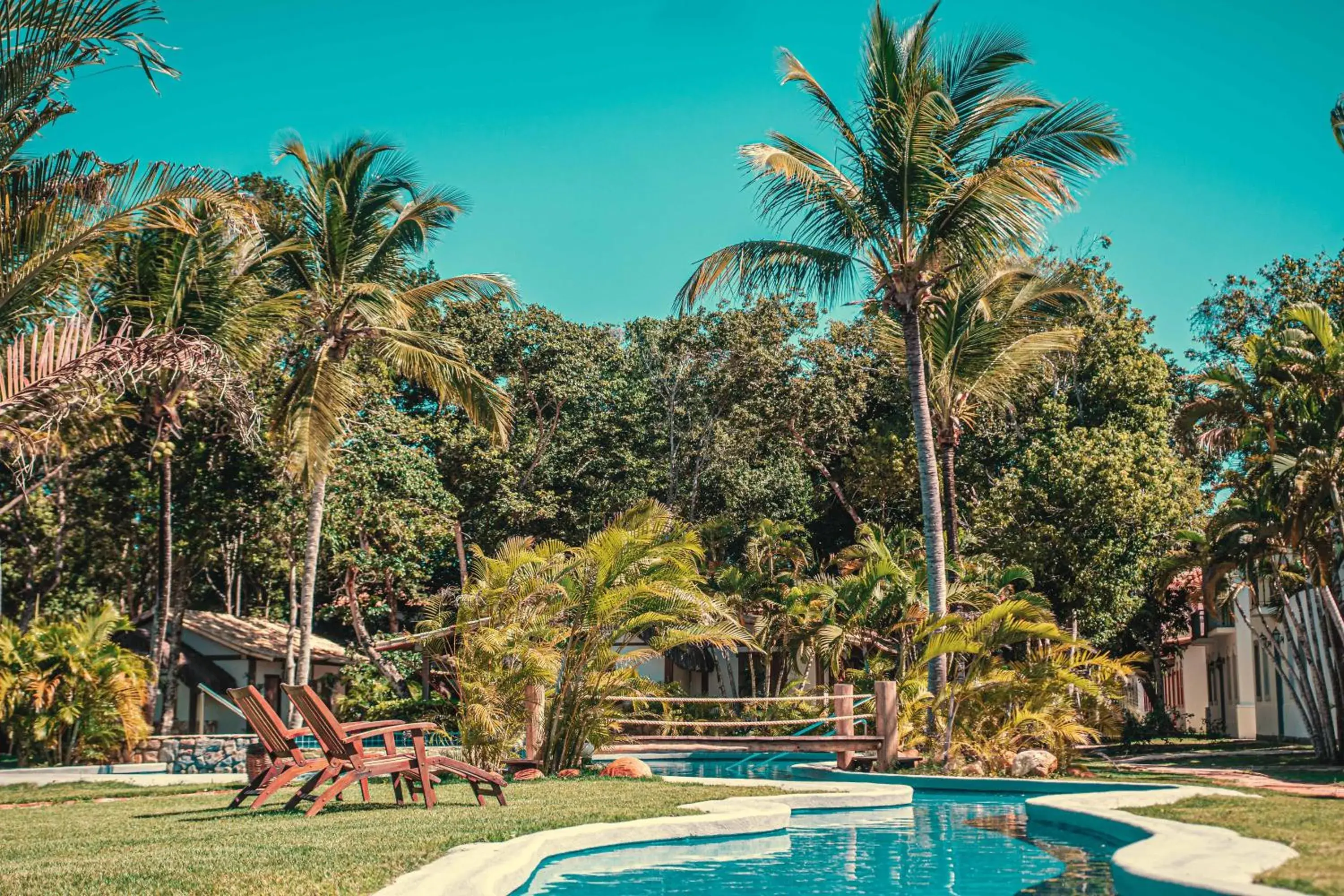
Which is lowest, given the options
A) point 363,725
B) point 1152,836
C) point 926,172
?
point 1152,836

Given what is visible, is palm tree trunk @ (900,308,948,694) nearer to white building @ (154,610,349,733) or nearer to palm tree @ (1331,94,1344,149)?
palm tree @ (1331,94,1344,149)

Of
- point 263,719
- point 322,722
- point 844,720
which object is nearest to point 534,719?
point 844,720

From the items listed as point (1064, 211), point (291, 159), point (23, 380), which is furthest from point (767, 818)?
point (291, 159)

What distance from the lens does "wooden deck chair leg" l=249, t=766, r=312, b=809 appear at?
33.4 feet

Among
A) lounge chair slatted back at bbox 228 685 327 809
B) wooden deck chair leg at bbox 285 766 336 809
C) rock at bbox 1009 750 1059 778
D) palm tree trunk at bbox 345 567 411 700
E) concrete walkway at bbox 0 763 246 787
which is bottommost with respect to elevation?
concrete walkway at bbox 0 763 246 787

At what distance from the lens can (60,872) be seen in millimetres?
6570

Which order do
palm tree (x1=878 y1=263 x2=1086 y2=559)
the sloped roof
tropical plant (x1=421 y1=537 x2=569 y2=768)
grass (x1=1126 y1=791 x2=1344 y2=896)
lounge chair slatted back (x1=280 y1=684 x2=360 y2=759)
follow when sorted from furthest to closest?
the sloped roof
palm tree (x1=878 y1=263 x2=1086 y2=559)
tropical plant (x1=421 y1=537 x2=569 y2=768)
lounge chair slatted back (x1=280 y1=684 x2=360 y2=759)
grass (x1=1126 y1=791 x2=1344 y2=896)

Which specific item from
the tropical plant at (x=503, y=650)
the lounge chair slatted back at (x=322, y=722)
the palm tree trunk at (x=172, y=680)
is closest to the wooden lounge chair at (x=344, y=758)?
the lounge chair slatted back at (x=322, y=722)

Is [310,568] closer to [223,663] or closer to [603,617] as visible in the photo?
[603,617]

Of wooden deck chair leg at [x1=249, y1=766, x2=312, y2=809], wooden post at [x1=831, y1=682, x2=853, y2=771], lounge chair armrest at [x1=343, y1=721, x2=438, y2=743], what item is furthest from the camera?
wooden post at [x1=831, y1=682, x2=853, y2=771]

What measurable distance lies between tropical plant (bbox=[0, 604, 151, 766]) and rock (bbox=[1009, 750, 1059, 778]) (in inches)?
501

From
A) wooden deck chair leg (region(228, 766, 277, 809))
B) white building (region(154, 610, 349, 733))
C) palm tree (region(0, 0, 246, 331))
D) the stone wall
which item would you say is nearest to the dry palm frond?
palm tree (region(0, 0, 246, 331))

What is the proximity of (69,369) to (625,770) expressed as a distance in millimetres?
9706

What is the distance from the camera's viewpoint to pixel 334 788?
9.77 meters
